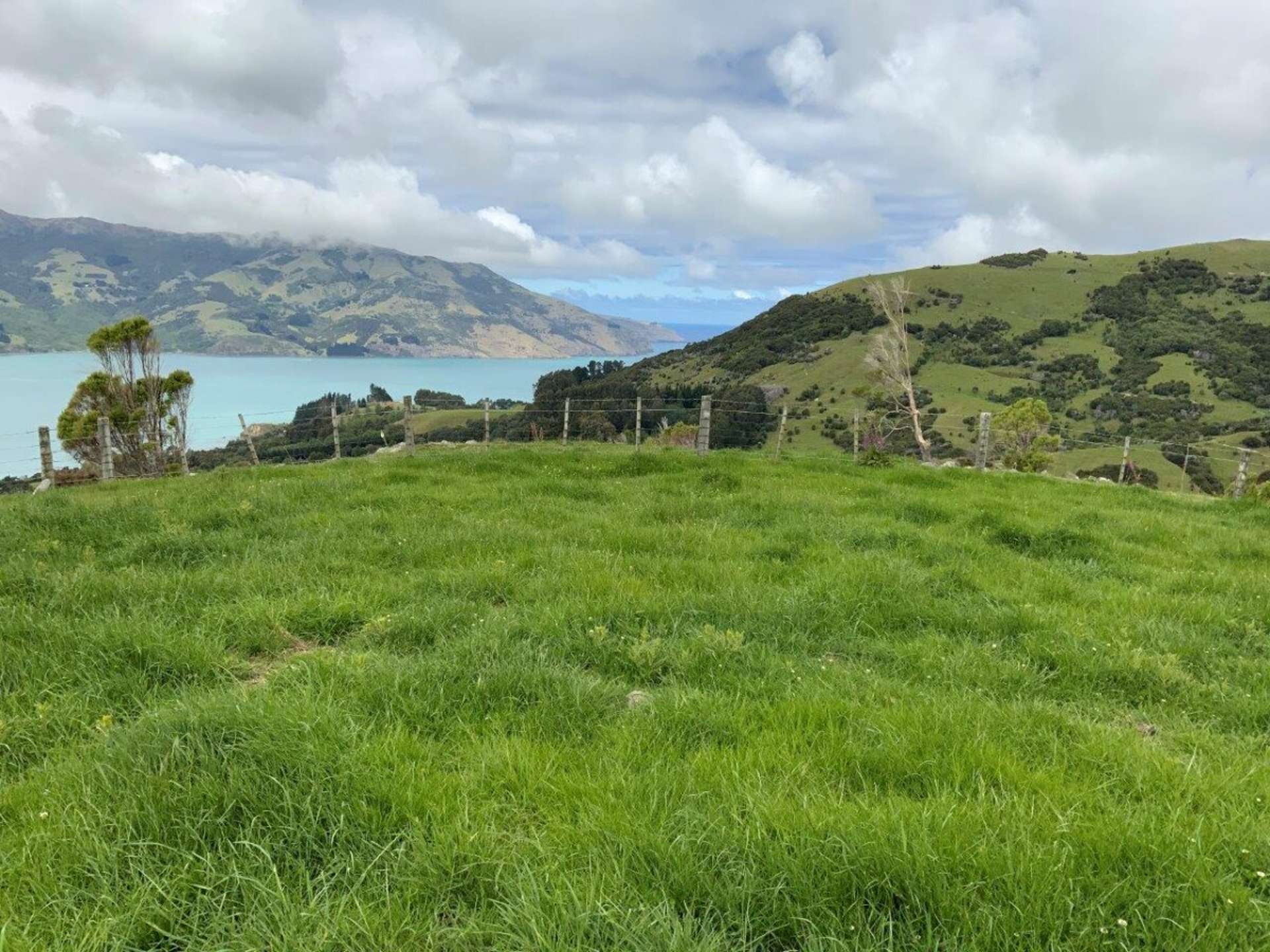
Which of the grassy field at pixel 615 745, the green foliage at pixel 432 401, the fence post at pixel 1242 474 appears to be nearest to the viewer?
the grassy field at pixel 615 745

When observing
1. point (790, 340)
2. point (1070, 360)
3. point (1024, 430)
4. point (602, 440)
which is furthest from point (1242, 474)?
point (790, 340)

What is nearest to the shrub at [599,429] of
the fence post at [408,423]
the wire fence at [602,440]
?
the wire fence at [602,440]

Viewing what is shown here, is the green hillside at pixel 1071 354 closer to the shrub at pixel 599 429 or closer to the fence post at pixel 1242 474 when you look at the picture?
the shrub at pixel 599 429

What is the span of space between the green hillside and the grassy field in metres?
87.3

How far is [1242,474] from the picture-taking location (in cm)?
2055

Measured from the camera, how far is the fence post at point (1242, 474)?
65.6 ft

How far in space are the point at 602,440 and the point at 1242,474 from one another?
2606 cm

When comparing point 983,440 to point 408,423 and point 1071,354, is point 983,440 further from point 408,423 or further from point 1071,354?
point 1071,354

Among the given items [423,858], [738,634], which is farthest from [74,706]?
[738,634]

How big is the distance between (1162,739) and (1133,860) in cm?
211

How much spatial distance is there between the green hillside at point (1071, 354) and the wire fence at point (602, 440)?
2.16 metres

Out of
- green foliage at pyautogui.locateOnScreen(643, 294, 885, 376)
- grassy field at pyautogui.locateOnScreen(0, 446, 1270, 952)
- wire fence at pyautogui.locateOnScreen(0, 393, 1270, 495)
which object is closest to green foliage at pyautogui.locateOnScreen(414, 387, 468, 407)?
wire fence at pyautogui.locateOnScreen(0, 393, 1270, 495)

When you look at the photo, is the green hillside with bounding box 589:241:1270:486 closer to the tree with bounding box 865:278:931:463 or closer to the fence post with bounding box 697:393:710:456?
the tree with bounding box 865:278:931:463

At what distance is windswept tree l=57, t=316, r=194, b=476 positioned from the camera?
39.7m
